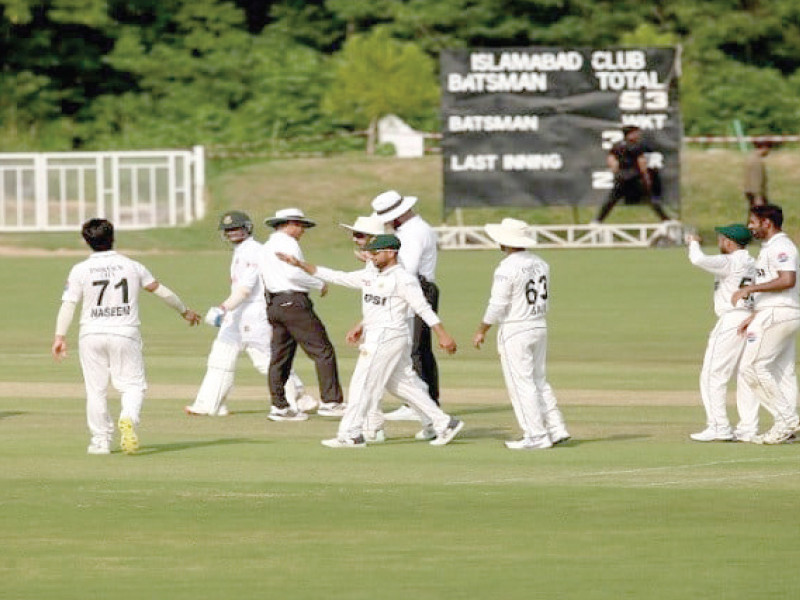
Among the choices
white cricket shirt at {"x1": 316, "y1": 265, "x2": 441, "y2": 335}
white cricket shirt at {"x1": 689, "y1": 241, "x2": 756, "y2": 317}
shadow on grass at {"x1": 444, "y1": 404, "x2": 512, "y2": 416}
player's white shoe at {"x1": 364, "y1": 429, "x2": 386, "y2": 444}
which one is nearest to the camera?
white cricket shirt at {"x1": 316, "y1": 265, "x2": 441, "y2": 335}

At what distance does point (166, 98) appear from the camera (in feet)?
198

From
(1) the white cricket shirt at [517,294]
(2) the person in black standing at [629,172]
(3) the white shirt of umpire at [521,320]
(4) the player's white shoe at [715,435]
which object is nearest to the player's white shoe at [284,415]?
(3) the white shirt of umpire at [521,320]

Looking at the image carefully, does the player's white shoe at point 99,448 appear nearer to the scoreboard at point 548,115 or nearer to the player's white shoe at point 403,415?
the player's white shoe at point 403,415

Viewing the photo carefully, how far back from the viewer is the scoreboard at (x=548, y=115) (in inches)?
1564

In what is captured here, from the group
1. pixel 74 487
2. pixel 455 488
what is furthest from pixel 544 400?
pixel 74 487

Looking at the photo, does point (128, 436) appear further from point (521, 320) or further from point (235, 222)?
point (235, 222)

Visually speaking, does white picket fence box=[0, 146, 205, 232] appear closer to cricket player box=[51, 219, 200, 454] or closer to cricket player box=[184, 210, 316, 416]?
cricket player box=[184, 210, 316, 416]

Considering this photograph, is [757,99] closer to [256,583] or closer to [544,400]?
[544,400]

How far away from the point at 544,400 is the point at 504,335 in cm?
68

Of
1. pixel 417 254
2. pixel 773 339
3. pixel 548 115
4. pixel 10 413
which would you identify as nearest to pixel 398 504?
pixel 773 339

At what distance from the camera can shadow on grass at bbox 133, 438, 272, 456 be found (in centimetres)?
1597

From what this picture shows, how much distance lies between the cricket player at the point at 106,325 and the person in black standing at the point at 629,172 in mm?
24495

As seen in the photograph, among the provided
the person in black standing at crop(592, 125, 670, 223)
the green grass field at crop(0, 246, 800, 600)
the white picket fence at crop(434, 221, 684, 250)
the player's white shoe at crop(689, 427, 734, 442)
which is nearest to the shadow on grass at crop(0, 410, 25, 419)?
the green grass field at crop(0, 246, 800, 600)

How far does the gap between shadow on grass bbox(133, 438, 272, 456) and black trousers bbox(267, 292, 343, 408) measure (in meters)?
1.45
